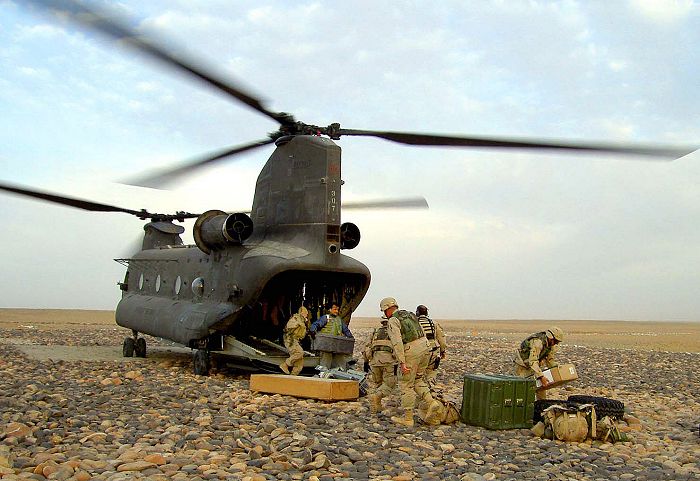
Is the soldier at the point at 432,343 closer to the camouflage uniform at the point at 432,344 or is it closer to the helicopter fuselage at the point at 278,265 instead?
the camouflage uniform at the point at 432,344

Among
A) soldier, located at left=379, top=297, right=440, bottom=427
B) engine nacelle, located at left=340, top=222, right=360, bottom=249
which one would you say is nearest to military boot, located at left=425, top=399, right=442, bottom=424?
soldier, located at left=379, top=297, right=440, bottom=427

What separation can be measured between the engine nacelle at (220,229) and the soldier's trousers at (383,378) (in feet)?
14.6

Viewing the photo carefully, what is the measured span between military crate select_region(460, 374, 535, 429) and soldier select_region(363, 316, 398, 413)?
1.04 metres

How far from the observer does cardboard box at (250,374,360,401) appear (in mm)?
8922

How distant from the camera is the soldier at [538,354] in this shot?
8.83 meters

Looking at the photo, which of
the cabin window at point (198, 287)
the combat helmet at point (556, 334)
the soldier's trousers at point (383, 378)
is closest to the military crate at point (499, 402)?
the soldier's trousers at point (383, 378)

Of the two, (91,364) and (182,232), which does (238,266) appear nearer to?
(91,364)

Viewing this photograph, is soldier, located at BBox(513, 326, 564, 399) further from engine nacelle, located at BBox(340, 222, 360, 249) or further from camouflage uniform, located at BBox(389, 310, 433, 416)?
engine nacelle, located at BBox(340, 222, 360, 249)

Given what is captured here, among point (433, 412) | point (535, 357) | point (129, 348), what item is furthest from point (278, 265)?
point (129, 348)

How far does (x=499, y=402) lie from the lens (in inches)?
→ 303

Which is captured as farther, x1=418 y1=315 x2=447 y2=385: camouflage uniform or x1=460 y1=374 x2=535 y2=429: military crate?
x1=418 y1=315 x2=447 y2=385: camouflage uniform

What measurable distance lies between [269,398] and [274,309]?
3180 millimetres

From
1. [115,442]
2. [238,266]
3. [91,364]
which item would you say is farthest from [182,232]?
[115,442]

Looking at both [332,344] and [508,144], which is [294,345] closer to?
[332,344]
